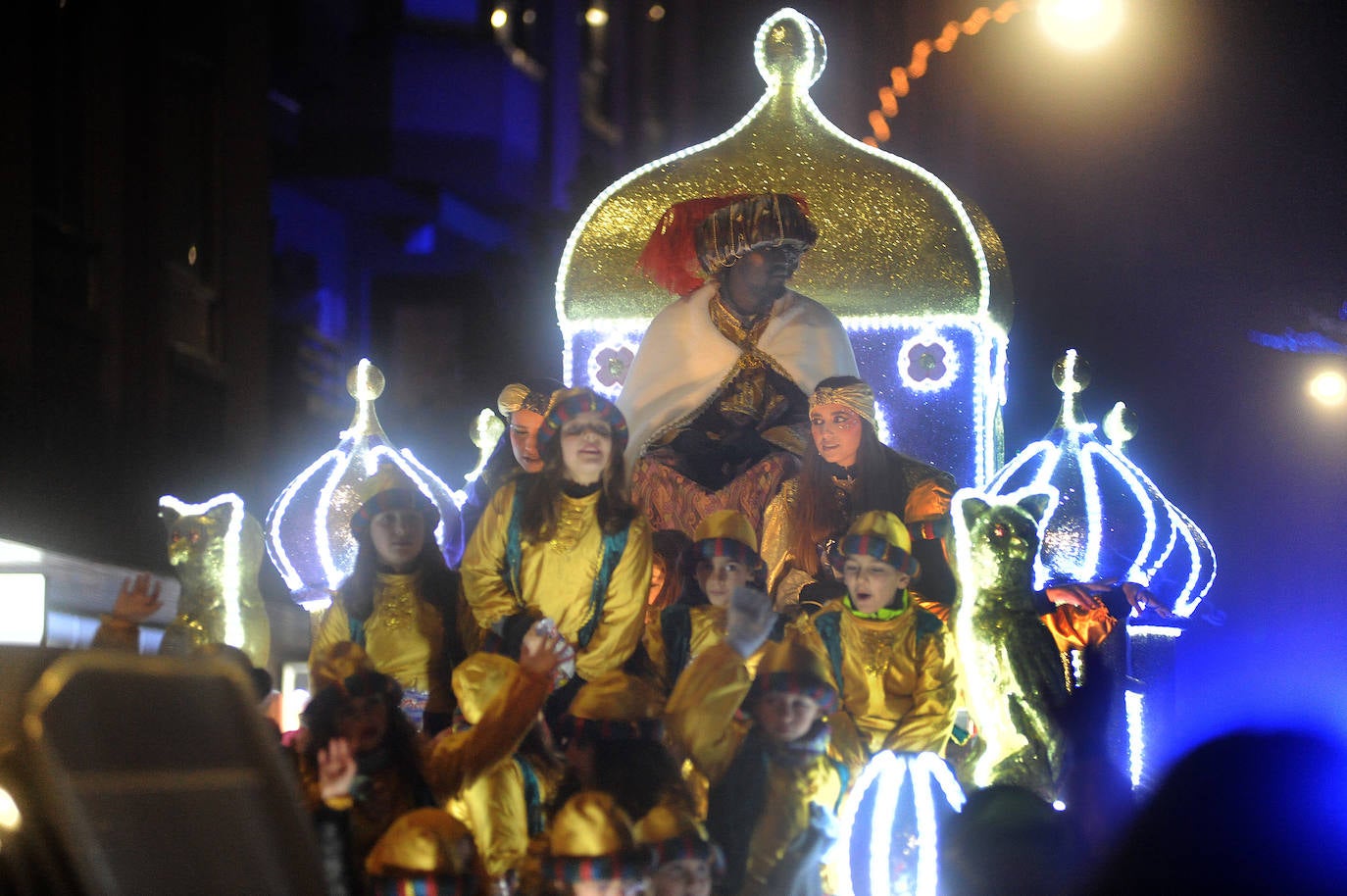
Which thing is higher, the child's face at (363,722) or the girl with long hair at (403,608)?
the girl with long hair at (403,608)

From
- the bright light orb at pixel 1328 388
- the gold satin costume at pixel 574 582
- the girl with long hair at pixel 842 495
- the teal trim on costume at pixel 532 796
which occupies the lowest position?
the teal trim on costume at pixel 532 796

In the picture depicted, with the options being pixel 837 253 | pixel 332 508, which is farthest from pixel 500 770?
pixel 837 253

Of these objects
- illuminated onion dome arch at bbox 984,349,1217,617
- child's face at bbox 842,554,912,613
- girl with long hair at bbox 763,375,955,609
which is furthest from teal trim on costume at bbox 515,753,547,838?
illuminated onion dome arch at bbox 984,349,1217,617

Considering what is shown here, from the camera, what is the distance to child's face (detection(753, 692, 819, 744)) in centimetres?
487

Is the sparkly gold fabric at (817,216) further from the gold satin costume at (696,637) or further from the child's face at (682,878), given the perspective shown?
the child's face at (682,878)

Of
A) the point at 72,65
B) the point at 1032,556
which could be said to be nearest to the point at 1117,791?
the point at 1032,556

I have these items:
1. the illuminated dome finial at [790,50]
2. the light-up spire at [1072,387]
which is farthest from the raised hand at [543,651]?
the illuminated dome finial at [790,50]

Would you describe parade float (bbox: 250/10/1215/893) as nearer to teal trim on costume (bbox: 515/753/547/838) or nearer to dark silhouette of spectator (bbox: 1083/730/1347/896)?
teal trim on costume (bbox: 515/753/547/838)

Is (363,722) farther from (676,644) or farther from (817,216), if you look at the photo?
(817,216)

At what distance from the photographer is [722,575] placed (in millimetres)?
5449

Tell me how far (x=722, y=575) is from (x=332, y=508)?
186 cm

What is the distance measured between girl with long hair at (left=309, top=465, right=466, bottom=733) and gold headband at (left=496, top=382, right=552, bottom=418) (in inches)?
36.8

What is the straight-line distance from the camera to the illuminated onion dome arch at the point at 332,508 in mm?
6668

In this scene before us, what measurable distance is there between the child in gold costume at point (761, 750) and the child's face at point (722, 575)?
1.49 feet
